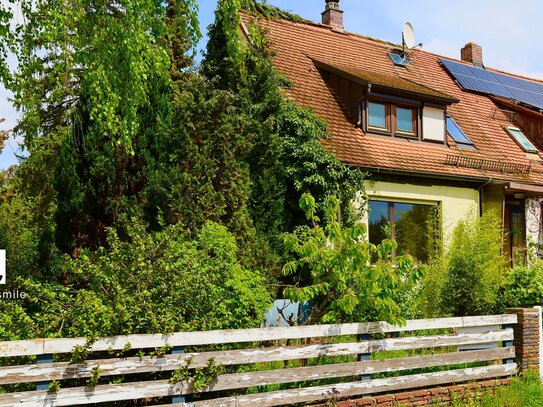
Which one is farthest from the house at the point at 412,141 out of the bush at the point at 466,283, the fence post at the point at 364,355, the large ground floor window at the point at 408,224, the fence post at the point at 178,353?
the fence post at the point at 178,353

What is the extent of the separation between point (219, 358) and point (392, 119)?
1128 cm

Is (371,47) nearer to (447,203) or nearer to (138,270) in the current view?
(447,203)

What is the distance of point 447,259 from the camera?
12031 millimetres

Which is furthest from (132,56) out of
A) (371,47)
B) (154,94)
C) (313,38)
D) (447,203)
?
(371,47)

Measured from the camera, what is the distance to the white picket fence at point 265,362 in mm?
5543

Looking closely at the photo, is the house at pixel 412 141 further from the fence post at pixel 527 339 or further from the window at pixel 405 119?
the fence post at pixel 527 339

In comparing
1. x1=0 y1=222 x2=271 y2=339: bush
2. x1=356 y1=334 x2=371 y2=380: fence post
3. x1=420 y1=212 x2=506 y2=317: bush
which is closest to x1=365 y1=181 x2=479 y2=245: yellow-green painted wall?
x1=420 y1=212 x2=506 y2=317: bush

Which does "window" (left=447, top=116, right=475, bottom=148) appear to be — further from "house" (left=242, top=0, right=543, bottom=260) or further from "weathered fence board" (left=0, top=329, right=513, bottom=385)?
"weathered fence board" (left=0, top=329, right=513, bottom=385)

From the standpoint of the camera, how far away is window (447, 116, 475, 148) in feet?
57.9

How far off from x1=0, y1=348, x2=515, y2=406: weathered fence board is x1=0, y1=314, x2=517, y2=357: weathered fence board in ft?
1.16

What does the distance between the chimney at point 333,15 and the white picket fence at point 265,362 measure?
14.9 metres

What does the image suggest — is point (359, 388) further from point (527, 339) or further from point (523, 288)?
point (523, 288)

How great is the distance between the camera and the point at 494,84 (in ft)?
73.2

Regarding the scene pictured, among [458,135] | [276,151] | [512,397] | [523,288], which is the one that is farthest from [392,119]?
[512,397]
